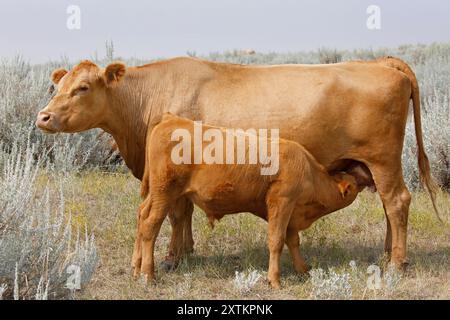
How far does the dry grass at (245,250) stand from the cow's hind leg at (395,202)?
19 cm

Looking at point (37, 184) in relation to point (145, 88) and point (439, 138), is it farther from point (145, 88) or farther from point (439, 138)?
point (439, 138)

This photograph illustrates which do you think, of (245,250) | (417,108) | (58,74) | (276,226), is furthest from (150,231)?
(417,108)

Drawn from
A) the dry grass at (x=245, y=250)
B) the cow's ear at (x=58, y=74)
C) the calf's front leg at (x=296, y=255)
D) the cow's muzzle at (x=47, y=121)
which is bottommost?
the dry grass at (x=245, y=250)

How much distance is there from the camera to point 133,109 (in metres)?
6.99

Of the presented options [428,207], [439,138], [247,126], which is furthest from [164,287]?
[439,138]

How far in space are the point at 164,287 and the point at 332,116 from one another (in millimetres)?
2189

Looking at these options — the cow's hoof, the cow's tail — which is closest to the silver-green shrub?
the cow's hoof

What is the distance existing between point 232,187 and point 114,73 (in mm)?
1680

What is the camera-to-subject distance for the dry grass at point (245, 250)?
617 centimetres

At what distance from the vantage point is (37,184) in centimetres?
899

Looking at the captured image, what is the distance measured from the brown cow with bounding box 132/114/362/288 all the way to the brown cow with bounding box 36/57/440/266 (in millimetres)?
480

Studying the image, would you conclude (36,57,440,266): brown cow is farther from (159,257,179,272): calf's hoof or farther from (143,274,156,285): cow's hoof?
(143,274,156,285): cow's hoof

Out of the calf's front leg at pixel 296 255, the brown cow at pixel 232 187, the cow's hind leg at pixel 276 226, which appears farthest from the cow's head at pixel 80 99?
the calf's front leg at pixel 296 255

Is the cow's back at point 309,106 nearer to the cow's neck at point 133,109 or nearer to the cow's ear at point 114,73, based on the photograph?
the cow's neck at point 133,109
